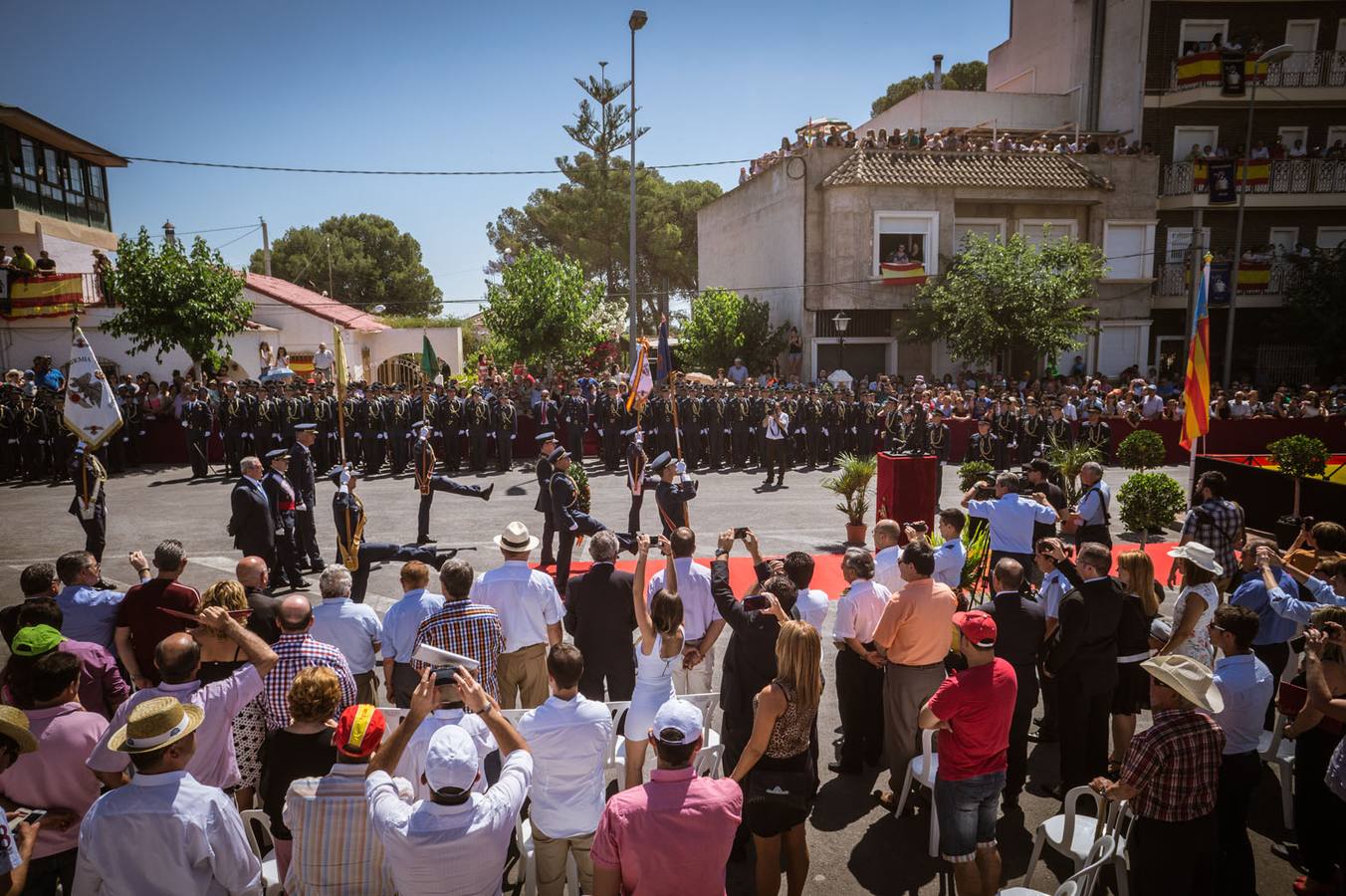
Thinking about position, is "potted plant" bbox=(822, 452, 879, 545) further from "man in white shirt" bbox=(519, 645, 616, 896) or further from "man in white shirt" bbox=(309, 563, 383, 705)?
"man in white shirt" bbox=(519, 645, 616, 896)

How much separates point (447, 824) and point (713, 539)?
988 centimetres

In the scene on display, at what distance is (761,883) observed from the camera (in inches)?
166

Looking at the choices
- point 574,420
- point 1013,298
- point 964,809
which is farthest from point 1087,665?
point 1013,298

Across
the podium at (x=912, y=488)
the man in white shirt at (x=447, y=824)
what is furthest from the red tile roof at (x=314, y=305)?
the man in white shirt at (x=447, y=824)

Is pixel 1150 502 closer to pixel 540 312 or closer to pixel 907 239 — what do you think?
pixel 907 239

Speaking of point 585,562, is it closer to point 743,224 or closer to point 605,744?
point 605,744

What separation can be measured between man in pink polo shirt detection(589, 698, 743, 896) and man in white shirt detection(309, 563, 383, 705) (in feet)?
9.49

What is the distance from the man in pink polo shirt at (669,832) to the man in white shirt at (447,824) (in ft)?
1.38

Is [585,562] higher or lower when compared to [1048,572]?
lower

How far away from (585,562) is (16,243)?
22.9m

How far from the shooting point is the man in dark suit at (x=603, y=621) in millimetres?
5875

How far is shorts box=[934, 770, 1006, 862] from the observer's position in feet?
14.3

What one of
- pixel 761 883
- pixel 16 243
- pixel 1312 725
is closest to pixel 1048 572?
pixel 1312 725

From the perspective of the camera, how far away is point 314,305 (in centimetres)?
3519
